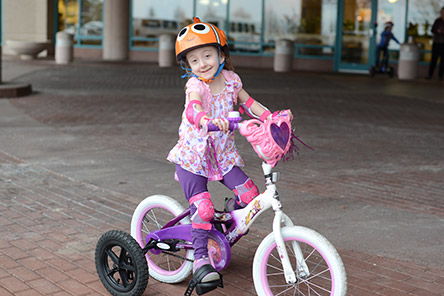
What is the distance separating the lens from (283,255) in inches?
125

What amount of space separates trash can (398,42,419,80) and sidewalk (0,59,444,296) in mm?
6764

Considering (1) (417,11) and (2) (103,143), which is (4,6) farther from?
(2) (103,143)

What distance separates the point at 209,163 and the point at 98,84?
13.8 meters

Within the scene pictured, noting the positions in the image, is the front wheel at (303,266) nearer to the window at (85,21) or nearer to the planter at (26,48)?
the planter at (26,48)

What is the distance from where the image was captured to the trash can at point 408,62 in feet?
67.6

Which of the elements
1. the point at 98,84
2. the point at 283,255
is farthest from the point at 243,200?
the point at 98,84

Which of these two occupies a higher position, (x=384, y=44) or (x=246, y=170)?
(x=384, y=44)

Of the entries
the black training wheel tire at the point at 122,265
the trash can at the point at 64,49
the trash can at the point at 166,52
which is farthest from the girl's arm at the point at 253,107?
the trash can at the point at 64,49

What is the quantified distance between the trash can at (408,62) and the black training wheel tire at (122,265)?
60.3ft

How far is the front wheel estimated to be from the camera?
305 centimetres

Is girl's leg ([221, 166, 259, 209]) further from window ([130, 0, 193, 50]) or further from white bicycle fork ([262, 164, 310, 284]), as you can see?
window ([130, 0, 193, 50])

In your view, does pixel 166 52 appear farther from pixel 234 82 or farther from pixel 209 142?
pixel 209 142

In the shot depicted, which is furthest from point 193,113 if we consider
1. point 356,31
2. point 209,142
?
point 356,31

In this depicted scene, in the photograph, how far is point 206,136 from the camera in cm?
357
